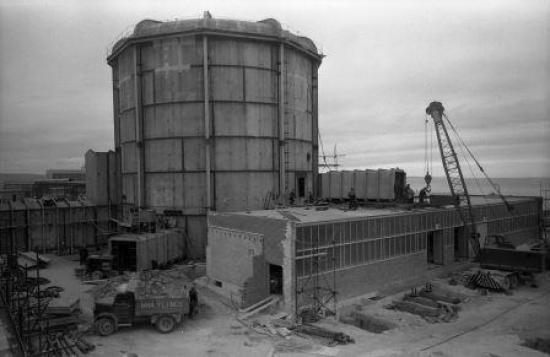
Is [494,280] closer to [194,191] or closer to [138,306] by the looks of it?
[138,306]

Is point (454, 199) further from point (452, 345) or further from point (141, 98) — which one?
point (141, 98)

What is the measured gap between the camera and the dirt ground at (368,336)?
677 inches

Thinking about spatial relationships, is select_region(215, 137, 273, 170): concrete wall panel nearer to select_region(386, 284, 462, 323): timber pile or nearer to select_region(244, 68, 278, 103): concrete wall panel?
select_region(244, 68, 278, 103): concrete wall panel

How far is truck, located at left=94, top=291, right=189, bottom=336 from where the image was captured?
18.7m

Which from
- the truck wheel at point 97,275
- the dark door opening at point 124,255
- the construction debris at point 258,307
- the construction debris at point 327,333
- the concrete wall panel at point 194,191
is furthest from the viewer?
the concrete wall panel at point 194,191

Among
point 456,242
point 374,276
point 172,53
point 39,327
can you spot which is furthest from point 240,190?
point 39,327

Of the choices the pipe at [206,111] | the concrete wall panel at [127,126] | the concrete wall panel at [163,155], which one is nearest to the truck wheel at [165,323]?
the pipe at [206,111]

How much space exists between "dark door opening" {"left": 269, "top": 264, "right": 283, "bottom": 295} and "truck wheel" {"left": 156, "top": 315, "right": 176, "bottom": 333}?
5.83m

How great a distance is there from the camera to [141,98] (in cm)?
3588

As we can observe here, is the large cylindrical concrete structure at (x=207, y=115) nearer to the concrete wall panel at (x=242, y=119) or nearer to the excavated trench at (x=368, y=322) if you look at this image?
the concrete wall panel at (x=242, y=119)

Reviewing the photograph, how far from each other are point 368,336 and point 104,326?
462 inches

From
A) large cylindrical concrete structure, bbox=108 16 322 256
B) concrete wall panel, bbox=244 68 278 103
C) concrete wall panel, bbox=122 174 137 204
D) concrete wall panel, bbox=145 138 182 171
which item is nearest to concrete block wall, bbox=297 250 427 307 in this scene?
large cylindrical concrete structure, bbox=108 16 322 256

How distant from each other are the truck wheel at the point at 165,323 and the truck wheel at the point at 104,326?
79.2 inches

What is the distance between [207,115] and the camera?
33.6m
